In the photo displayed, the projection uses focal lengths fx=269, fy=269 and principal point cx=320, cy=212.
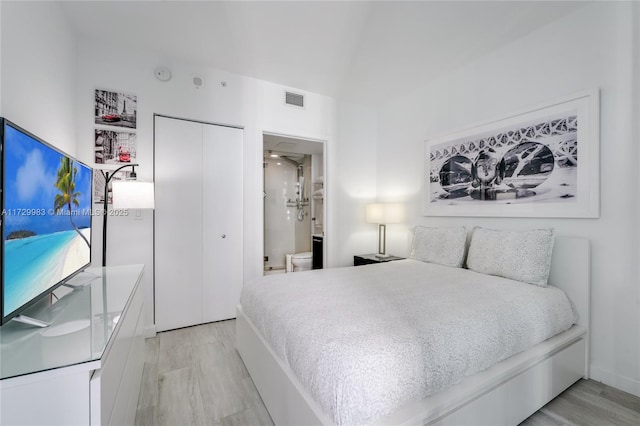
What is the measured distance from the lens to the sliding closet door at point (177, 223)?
2.71m

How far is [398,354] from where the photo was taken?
1.06m

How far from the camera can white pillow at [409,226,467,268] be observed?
8.29 ft

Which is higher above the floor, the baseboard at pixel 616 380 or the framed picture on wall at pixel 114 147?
the framed picture on wall at pixel 114 147

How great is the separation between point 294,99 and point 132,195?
2.16 meters

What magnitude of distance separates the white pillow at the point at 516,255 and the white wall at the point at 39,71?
319 cm

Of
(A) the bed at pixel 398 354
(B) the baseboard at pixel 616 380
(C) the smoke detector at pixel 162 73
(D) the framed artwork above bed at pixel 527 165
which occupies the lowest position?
(B) the baseboard at pixel 616 380

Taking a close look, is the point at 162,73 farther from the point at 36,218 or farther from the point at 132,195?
the point at 36,218

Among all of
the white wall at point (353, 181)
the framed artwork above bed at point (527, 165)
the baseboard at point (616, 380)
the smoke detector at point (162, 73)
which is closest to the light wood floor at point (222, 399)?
the baseboard at point (616, 380)

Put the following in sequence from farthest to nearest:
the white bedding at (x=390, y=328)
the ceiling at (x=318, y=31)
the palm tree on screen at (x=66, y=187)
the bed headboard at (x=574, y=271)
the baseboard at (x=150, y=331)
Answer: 1. the baseboard at (x=150, y=331)
2. the ceiling at (x=318, y=31)
3. the bed headboard at (x=574, y=271)
4. the palm tree on screen at (x=66, y=187)
5. the white bedding at (x=390, y=328)

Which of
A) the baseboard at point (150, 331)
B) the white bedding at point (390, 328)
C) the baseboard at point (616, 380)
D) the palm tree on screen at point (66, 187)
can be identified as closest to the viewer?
the white bedding at point (390, 328)

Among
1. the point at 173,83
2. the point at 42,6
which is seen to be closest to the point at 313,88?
the point at 173,83

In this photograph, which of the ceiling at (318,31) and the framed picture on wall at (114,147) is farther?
the framed picture on wall at (114,147)

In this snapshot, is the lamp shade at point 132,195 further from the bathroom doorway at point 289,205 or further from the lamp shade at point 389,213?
the bathroom doorway at point 289,205

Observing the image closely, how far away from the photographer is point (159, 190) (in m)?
2.70
